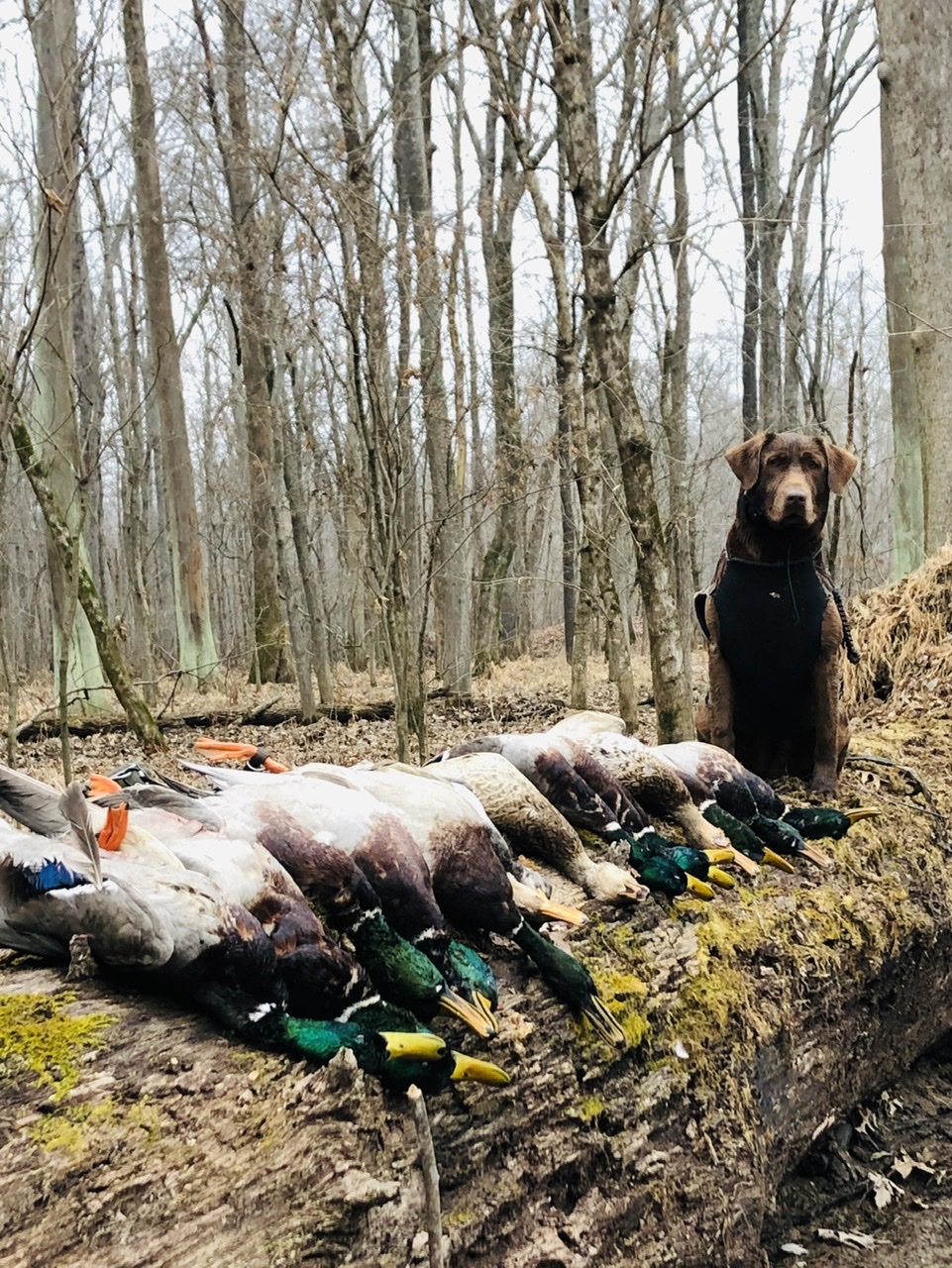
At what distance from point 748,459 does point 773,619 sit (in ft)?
2.36

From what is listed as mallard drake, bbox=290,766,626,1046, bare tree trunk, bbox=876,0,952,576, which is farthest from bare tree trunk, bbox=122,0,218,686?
mallard drake, bbox=290,766,626,1046

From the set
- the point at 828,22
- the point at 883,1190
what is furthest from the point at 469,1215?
the point at 828,22

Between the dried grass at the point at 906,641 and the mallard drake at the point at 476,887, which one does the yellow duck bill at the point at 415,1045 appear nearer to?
the mallard drake at the point at 476,887

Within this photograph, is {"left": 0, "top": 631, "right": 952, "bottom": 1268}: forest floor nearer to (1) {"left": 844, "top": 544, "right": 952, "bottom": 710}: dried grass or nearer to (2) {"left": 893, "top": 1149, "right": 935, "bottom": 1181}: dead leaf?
(2) {"left": 893, "top": 1149, "right": 935, "bottom": 1181}: dead leaf

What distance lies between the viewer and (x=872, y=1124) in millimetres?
3205

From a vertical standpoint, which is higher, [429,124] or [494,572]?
[429,124]

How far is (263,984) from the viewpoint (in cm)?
178

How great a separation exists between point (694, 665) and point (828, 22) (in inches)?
485

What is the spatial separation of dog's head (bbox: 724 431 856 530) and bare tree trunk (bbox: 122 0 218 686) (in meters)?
8.82

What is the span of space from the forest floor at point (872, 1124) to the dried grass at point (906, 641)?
145 millimetres

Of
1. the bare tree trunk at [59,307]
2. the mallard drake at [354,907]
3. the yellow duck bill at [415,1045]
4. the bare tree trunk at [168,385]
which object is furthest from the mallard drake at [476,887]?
the bare tree trunk at [168,385]

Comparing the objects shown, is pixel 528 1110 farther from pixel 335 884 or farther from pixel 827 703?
pixel 827 703

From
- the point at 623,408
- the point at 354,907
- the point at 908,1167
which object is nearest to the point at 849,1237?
the point at 908,1167

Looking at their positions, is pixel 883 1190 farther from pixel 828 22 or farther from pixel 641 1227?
pixel 828 22
